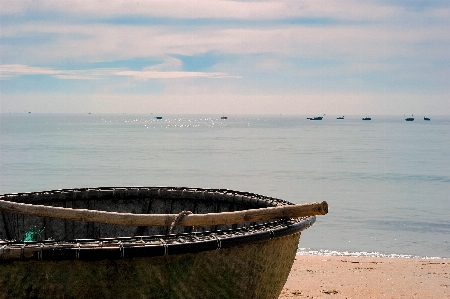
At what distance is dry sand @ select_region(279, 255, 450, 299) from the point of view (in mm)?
9781

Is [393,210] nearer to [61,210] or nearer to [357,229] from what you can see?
[357,229]

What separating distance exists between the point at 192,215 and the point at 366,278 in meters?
7.08

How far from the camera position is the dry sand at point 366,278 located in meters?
9.78

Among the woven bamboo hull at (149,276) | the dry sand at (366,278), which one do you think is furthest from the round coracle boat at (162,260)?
the dry sand at (366,278)

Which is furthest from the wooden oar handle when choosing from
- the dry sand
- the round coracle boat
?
the dry sand

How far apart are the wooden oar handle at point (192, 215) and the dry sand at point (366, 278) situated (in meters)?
4.57

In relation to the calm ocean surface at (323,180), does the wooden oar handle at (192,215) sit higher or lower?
higher

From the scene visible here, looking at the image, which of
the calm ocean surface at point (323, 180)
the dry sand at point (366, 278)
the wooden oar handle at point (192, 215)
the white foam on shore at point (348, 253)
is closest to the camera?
the wooden oar handle at point (192, 215)

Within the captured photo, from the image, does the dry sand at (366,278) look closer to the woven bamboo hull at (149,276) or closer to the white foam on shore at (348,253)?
the white foam on shore at (348,253)

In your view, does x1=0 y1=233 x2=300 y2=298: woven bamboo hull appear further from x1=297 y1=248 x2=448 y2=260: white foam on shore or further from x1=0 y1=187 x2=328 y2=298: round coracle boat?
x1=297 y1=248 x2=448 y2=260: white foam on shore

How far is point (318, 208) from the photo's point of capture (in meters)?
4.77

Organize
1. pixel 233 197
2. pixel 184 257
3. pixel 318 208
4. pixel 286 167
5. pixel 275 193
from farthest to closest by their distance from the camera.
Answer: pixel 286 167, pixel 275 193, pixel 233 197, pixel 318 208, pixel 184 257

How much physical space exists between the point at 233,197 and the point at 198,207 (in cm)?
62

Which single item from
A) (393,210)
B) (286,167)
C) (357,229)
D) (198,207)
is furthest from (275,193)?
(198,207)
